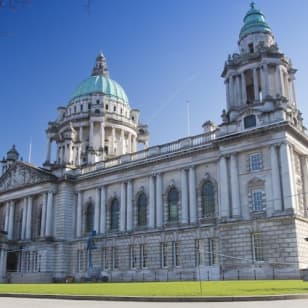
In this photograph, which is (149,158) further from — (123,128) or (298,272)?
(123,128)

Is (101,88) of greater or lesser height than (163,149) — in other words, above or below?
above

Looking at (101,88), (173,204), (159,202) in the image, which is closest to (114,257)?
(159,202)

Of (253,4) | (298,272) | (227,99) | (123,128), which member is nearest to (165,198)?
(227,99)

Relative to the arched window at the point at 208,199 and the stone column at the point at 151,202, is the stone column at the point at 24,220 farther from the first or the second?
the arched window at the point at 208,199

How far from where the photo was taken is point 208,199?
159 feet

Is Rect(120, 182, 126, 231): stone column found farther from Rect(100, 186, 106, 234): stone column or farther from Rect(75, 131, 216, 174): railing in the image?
Rect(75, 131, 216, 174): railing

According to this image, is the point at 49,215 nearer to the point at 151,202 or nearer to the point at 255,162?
the point at 151,202

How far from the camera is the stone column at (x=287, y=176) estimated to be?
40.5m

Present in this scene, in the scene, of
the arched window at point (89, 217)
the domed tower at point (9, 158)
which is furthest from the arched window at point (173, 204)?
the domed tower at point (9, 158)

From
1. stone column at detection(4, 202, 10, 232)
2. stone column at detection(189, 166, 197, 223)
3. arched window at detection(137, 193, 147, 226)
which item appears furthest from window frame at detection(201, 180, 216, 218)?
stone column at detection(4, 202, 10, 232)

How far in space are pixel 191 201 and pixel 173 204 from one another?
3.09 meters

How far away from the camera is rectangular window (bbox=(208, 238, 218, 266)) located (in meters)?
45.2

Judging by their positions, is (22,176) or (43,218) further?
(22,176)

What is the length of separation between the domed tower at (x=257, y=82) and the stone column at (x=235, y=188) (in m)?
3.76
